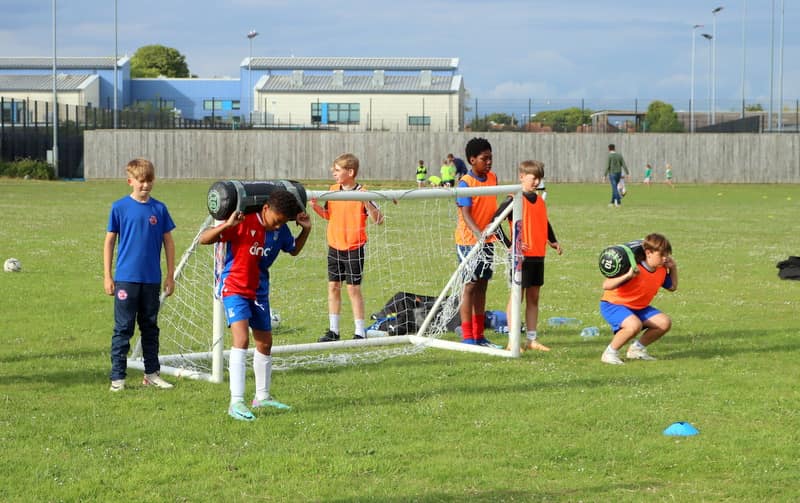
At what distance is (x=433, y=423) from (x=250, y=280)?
1.58 meters

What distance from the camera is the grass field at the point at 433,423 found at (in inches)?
229

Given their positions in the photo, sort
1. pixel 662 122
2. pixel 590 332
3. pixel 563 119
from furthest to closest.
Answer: pixel 662 122, pixel 563 119, pixel 590 332

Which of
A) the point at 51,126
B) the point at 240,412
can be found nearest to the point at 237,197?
the point at 240,412

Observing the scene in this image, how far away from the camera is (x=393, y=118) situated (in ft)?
246

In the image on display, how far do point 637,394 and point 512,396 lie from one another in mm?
949

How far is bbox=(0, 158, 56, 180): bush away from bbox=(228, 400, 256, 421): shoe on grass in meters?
47.9

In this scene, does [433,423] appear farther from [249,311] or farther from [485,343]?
[485,343]

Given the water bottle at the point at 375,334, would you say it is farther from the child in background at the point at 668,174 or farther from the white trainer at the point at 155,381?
the child in background at the point at 668,174

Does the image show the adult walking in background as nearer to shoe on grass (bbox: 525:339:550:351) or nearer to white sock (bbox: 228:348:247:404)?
shoe on grass (bbox: 525:339:550:351)

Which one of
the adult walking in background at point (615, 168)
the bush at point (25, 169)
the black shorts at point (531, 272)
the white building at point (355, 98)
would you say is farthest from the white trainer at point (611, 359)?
the white building at point (355, 98)

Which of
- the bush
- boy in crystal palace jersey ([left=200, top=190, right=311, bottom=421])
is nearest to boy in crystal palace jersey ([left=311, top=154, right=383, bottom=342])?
boy in crystal palace jersey ([left=200, top=190, right=311, bottom=421])

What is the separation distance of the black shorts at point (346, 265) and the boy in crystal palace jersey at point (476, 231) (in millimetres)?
990

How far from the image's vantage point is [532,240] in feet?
33.6

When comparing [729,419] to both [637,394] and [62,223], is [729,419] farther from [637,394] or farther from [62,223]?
[62,223]
